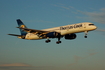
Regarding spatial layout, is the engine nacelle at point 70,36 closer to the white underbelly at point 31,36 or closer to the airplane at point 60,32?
the airplane at point 60,32

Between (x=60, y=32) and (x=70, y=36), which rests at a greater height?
(x=60, y=32)

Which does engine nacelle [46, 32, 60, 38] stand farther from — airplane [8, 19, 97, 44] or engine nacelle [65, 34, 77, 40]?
engine nacelle [65, 34, 77, 40]

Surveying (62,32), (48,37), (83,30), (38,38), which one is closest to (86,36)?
(83,30)

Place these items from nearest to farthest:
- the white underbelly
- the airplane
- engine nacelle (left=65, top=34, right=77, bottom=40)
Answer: the airplane, engine nacelle (left=65, top=34, right=77, bottom=40), the white underbelly

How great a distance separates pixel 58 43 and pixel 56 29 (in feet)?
22.7

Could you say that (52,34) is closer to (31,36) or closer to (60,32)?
(60,32)

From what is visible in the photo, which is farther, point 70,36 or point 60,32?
point 70,36

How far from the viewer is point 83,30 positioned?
8325 centimetres

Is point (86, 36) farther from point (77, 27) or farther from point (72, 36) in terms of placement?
point (72, 36)

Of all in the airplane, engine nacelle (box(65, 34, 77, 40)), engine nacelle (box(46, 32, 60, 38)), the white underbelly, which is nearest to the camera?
the airplane

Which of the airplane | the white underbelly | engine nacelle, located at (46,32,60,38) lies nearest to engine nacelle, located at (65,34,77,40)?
the airplane

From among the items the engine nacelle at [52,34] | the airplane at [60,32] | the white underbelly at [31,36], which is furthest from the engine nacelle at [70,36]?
the white underbelly at [31,36]

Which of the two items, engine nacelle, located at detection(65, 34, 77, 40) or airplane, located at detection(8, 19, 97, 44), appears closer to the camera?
airplane, located at detection(8, 19, 97, 44)

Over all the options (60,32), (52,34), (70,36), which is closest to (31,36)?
(52,34)
